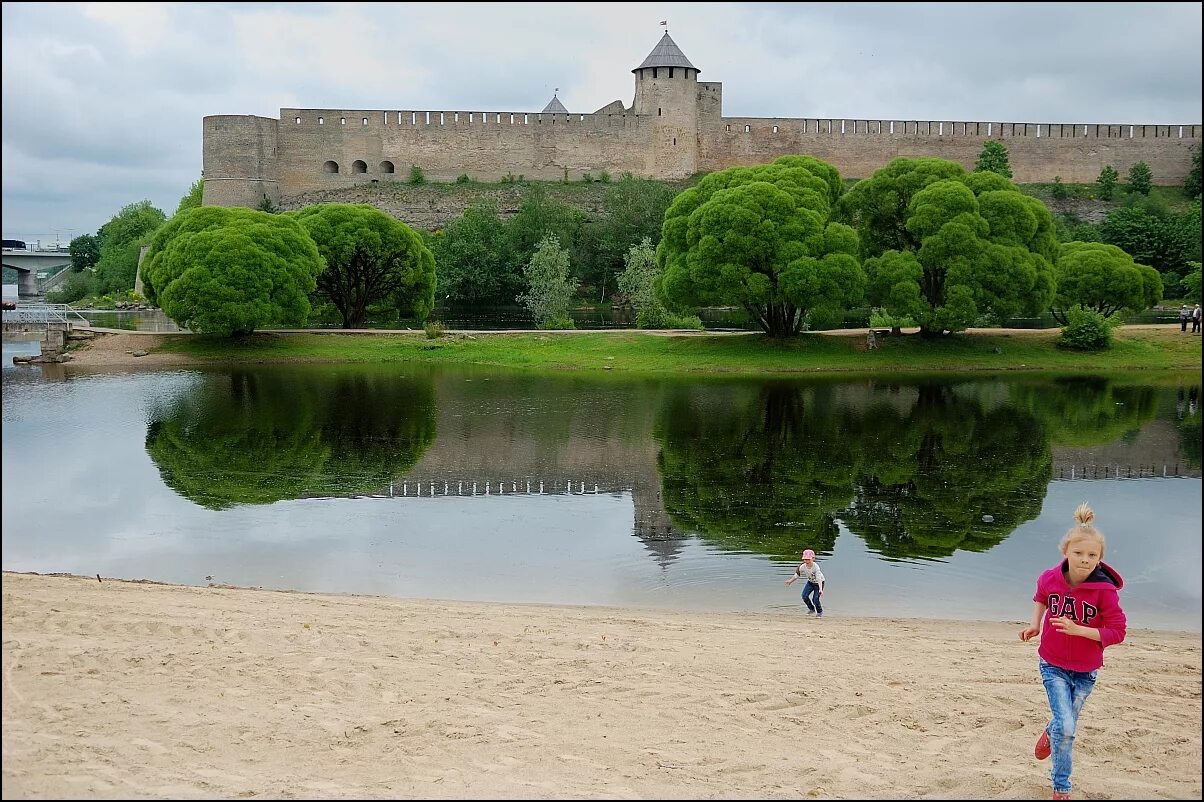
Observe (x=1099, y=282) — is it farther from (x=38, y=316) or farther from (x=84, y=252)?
(x=84, y=252)

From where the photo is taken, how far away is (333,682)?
18.9ft

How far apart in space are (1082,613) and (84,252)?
3040 inches

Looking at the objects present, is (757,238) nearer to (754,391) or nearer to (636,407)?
(754,391)

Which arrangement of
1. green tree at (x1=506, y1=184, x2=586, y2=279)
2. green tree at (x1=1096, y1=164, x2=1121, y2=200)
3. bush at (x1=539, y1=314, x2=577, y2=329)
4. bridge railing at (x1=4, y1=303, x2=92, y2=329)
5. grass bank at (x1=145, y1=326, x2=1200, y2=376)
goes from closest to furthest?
grass bank at (x1=145, y1=326, x2=1200, y2=376) < bridge railing at (x1=4, y1=303, x2=92, y2=329) < bush at (x1=539, y1=314, x2=577, y2=329) < green tree at (x1=506, y1=184, x2=586, y2=279) < green tree at (x1=1096, y1=164, x2=1121, y2=200)

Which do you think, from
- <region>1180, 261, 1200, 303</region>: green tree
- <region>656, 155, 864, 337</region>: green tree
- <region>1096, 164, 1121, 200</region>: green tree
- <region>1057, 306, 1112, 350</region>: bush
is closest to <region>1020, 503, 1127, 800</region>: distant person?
<region>656, 155, 864, 337</region>: green tree

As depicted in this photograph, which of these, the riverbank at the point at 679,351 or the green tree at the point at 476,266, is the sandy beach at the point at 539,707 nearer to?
the riverbank at the point at 679,351

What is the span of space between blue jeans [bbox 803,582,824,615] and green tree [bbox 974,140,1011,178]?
45.6 meters

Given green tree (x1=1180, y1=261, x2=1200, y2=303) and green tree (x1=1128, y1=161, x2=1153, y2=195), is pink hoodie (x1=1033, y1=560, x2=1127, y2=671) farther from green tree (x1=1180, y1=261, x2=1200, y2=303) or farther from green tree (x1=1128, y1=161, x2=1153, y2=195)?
green tree (x1=1128, y1=161, x2=1153, y2=195)

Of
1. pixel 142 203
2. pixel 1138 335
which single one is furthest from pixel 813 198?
pixel 142 203

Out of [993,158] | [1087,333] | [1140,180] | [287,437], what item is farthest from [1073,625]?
[1140,180]

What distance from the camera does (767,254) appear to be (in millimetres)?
26422

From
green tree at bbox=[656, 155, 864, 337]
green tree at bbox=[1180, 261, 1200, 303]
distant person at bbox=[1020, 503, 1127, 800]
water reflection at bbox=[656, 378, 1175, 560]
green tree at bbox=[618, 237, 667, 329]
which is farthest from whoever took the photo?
green tree at bbox=[1180, 261, 1200, 303]

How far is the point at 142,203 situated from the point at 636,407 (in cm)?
5818

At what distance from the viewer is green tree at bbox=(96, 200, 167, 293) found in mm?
55688
